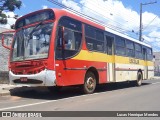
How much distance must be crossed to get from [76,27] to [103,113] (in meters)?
5.23

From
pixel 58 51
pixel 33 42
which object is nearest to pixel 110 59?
pixel 58 51

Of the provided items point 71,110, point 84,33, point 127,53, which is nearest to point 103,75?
point 84,33

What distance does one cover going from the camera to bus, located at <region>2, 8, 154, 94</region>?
37.4 feet

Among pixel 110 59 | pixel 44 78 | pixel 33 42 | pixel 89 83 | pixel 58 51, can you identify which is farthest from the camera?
pixel 110 59

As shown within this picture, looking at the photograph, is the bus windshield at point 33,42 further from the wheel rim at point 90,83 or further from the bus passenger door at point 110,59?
the bus passenger door at point 110,59

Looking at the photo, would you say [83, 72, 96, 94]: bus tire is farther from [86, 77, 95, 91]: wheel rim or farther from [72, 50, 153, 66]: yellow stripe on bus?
[72, 50, 153, 66]: yellow stripe on bus

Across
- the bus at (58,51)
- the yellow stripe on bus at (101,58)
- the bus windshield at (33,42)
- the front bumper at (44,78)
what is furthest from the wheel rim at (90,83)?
the bus windshield at (33,42)

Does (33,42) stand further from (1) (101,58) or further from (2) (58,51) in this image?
(1) (101,58)

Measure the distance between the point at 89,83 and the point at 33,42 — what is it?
129 inches

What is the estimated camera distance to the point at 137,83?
2062cm

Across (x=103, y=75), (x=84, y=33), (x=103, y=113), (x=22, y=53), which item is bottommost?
(x=103, y=113)

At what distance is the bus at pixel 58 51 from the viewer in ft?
37.4

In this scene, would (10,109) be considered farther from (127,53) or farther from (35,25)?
(127,53)

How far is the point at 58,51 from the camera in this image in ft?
38.1
